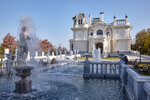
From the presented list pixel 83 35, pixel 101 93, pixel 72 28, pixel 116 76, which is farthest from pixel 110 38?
pixel 101 93

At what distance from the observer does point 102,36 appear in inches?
1521

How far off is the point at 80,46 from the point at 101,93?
128ft

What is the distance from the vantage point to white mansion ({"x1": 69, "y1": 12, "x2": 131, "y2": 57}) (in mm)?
39719

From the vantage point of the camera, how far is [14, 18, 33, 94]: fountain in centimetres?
517

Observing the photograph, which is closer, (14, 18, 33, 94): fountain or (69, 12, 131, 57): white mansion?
(14, 18, 33, 94): fountain

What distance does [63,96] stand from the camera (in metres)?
5.09

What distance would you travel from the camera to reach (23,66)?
520 cm

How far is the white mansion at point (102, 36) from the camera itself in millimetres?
39719

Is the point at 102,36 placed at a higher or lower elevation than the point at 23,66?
higher

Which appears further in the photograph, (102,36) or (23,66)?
(102,36)

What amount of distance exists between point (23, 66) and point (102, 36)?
1388 inches

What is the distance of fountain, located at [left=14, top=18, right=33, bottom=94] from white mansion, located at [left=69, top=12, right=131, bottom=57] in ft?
112

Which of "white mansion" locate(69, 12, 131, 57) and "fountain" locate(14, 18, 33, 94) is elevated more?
"white mansion" locate(69, 12, 131, 57)

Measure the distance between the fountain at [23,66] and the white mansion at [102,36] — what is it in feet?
112
